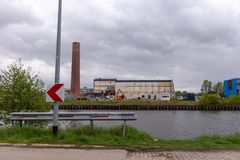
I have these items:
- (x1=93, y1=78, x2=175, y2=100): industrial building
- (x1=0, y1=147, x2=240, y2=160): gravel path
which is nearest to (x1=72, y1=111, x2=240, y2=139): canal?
(x1=0, y1=147, x2=240, y2=160): gravel path

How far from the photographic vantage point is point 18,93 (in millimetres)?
15484

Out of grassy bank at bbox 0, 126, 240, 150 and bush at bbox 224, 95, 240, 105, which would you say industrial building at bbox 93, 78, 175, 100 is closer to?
bush at bbox 224, 95, 240, 105

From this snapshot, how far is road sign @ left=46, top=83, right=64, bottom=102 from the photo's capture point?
10438mm

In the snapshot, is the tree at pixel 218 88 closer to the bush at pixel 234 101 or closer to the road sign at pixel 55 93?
the bush at pixel 234 101

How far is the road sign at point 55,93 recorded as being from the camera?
10.4 m

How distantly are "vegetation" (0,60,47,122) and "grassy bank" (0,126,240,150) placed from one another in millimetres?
4118

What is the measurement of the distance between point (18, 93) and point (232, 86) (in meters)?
131

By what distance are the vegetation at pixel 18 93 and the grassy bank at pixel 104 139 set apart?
4118 millimetres

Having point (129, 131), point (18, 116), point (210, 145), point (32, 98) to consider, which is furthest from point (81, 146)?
point (32, 98)

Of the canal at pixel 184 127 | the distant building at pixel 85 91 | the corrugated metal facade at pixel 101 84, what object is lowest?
the canal at pixel 184 127

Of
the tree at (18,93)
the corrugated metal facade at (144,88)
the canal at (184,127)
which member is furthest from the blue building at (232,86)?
the tree at (18,93)

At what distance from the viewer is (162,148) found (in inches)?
365

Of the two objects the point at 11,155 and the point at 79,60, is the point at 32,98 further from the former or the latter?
the point at 79,60

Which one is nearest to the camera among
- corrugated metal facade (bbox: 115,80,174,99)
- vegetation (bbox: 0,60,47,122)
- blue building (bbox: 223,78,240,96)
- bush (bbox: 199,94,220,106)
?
vegetation (bbox: 0,60,47,122)
